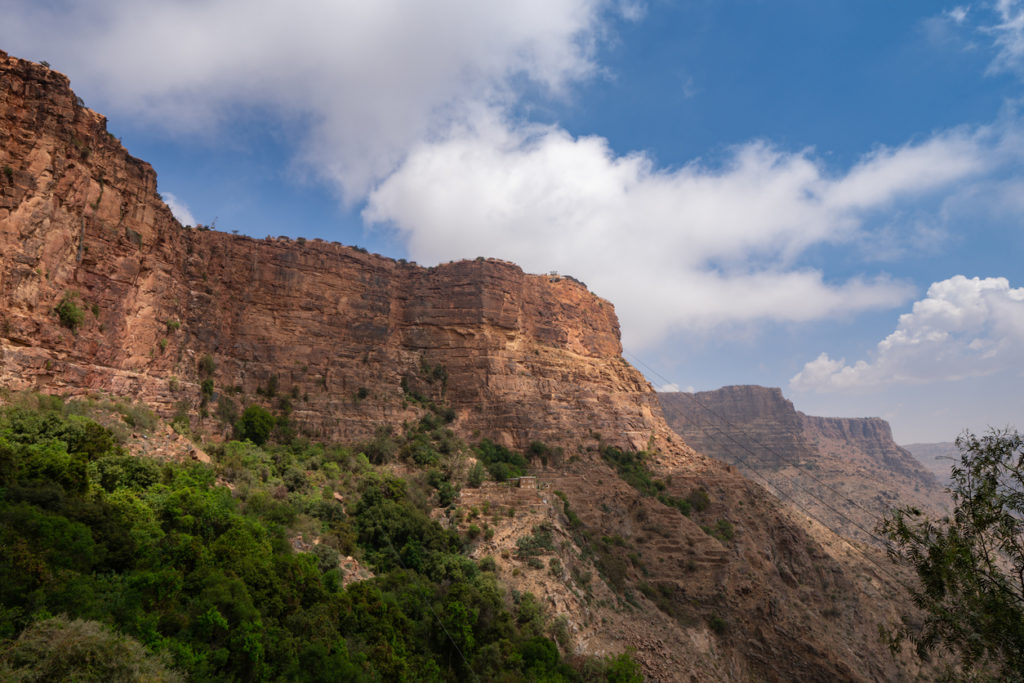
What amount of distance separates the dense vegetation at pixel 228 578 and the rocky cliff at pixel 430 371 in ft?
12.0

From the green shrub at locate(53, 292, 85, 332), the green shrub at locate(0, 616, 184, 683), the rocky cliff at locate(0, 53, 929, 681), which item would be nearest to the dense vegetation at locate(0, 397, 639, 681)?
the green shrub at locate(0, 616, 184, 683)

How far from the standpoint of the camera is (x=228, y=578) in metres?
15.9

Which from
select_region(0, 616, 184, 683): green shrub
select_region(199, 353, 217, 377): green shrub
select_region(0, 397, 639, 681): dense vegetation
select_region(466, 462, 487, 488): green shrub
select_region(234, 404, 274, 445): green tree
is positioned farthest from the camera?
select_region(466, 462, 487, 488): green shrub

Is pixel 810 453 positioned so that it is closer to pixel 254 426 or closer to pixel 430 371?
pixel 430 371

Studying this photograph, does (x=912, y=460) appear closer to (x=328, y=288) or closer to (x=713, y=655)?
(x=713, y=655)

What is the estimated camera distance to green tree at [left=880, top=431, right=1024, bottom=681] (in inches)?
395

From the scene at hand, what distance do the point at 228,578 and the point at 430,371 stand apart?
29.0m

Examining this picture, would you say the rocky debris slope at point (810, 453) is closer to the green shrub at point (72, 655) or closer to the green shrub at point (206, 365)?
the green shrub at point (206, 365)

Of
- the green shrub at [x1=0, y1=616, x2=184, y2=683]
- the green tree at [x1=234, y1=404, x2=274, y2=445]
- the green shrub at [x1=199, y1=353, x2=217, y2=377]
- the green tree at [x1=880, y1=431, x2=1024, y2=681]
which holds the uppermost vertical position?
the green shrub at [x1=199, y1=353, x2=217, y2=377]

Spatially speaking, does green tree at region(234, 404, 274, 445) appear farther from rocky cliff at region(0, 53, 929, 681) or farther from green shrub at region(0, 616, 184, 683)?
green shrub at region(0, 616, 184, 683)

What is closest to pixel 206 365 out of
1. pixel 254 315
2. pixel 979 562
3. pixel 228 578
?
pixel 254 315

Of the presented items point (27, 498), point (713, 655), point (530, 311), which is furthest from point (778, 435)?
point (27, 498)

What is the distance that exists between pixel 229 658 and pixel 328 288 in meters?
31.7

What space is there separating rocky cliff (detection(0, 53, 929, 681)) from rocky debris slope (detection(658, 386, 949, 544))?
35.5 m
